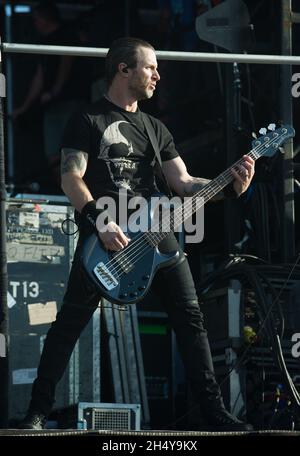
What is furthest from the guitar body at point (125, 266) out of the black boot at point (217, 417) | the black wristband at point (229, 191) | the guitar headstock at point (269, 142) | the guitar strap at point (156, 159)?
the guitar headstock at point (269, 142)

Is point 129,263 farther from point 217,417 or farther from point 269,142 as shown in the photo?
point 269,142

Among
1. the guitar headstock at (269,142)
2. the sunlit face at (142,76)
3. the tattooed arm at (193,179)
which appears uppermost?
the sunlit face at (142,76)

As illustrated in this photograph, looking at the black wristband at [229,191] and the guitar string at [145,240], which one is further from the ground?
the black wristband at [229,191]

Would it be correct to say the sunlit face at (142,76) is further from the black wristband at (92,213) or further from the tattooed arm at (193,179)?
the black wristband at (92,213)

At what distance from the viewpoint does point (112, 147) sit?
7605mm

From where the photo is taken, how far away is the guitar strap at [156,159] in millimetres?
7746

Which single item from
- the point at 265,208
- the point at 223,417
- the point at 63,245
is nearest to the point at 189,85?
A: the point at 265,208

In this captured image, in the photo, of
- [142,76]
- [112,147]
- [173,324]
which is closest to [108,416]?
[173,324]

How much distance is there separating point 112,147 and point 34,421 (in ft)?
5.18

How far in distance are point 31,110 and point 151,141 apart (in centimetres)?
657

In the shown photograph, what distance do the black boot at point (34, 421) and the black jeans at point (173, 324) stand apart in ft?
0.16

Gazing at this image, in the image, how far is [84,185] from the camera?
747 centimetres

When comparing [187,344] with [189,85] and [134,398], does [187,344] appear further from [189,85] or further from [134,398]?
[189,85]

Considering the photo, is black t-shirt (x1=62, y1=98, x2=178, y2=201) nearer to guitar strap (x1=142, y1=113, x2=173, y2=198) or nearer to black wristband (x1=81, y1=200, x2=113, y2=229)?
guitar strap (x1=142, y1=113, x2=173, y2=198)
